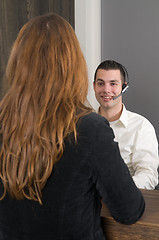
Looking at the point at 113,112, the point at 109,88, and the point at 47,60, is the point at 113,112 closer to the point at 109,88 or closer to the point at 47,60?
the point at 109,88

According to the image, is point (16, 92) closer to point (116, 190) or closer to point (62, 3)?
point (116, 190)

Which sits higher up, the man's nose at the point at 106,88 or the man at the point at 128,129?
the man's nose at the point at 106,88

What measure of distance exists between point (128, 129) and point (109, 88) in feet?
1.15

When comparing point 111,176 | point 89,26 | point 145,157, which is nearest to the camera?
point 111,176

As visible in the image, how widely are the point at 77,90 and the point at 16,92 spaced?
0.18 meters

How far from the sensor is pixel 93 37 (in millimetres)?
2896

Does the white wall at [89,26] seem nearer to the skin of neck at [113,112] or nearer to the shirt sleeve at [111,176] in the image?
the skin of neck at [113,112]

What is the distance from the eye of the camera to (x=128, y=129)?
2068 millimetres

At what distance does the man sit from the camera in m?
1.87

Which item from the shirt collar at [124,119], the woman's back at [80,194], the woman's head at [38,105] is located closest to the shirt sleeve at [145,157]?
the shirt collar at [124,119]

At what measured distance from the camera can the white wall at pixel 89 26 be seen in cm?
287

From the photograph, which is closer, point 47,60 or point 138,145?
point 47,60

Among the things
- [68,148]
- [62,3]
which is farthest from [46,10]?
[68,148]

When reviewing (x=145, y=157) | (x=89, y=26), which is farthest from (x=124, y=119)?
(x=89, y=26)
